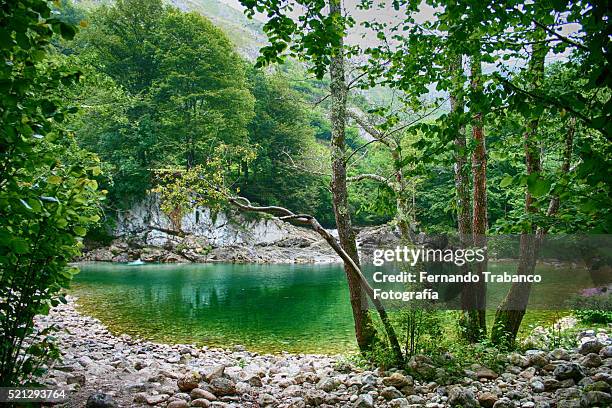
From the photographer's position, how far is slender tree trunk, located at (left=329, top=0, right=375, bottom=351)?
22.9 feet

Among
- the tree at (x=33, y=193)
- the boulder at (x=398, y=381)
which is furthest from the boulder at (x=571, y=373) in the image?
the tree at (x=33, y=193)

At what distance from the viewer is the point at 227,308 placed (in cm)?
1405

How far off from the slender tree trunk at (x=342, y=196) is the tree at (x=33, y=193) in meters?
4.45

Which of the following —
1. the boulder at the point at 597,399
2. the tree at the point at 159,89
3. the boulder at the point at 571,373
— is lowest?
the boulder at the point at 571,373

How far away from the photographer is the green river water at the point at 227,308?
10.6 meters

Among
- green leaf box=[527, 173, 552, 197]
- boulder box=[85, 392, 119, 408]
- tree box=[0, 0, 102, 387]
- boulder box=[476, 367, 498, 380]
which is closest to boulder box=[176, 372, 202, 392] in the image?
boulder box=[85, 392, 119, 408]

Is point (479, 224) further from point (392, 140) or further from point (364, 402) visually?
point (364, 402)

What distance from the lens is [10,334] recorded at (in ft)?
9.80

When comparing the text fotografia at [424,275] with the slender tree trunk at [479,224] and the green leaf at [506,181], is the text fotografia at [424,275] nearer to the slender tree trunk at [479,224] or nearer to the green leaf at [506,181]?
the slender tree trunk at [479,224]

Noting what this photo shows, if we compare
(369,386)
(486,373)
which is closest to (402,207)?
(486,373)

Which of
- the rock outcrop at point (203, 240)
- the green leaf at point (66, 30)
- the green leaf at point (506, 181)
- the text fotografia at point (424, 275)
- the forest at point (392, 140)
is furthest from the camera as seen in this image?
the rock outcrop at point (203, 240)

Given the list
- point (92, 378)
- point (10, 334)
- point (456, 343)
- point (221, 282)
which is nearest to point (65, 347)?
point (92, 378)

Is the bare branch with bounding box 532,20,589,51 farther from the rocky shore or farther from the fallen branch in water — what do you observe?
the fallen branch in water

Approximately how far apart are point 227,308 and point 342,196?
27.6ft
